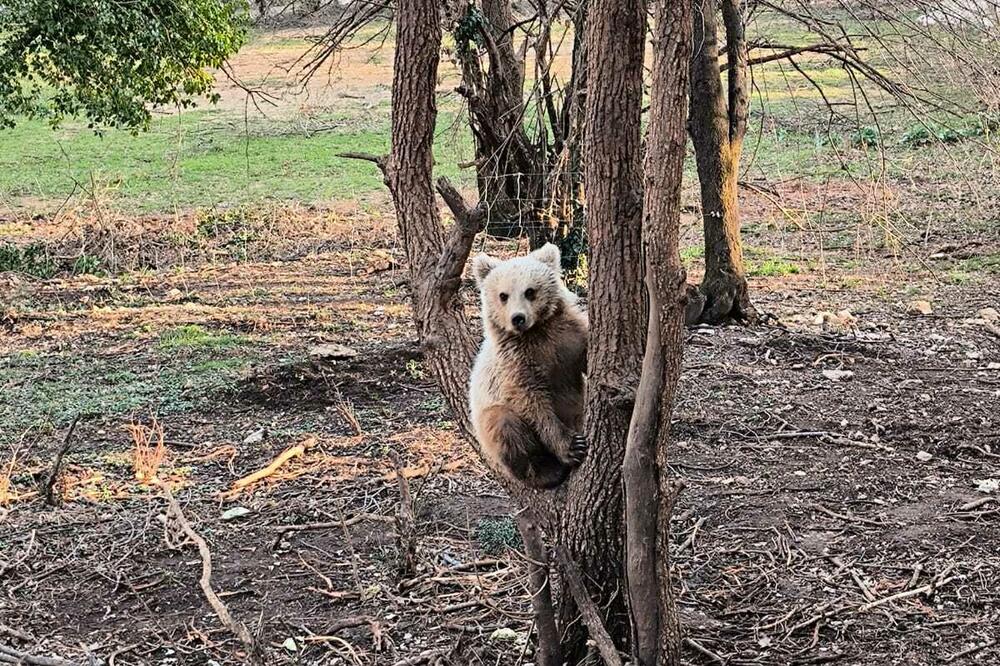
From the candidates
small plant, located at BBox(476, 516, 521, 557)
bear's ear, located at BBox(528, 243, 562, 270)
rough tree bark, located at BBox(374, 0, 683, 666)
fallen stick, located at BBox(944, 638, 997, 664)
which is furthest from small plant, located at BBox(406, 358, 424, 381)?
fallen stick, located at BBox(944, 638, 997, 664)

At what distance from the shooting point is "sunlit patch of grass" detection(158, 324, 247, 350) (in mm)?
9375

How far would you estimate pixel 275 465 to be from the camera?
6477 mm

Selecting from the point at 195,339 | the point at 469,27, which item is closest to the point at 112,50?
the point at 195,339

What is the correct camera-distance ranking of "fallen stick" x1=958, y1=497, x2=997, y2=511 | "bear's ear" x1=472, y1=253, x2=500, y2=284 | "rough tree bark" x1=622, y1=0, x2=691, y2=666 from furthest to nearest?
"fallen stick" x1=958, y1=497, x2=997, y2=511 < "bear's ear" x1=472, y1=253, x2=500, y2=284 < "rough tree bark" x1=622, y1=0, x2=691, y2=666

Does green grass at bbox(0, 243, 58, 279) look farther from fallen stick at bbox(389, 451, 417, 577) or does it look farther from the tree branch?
fallen stick at bbox(389, 451, 417, 577)

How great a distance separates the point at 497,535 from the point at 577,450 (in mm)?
1511

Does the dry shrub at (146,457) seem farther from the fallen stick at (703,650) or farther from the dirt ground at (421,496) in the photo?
the fallen stick at (703,650)

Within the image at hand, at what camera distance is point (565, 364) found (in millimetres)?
4566

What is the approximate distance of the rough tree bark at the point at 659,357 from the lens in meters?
3.26

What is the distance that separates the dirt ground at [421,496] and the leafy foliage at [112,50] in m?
2.32

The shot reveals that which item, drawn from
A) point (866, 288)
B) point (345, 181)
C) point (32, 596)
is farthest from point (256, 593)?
point (345, 181)

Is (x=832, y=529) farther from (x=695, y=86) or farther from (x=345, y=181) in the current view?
(x=345, y=181)

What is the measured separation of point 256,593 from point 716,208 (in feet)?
18.5

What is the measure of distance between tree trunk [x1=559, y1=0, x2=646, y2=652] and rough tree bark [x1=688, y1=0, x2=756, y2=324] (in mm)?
5490
